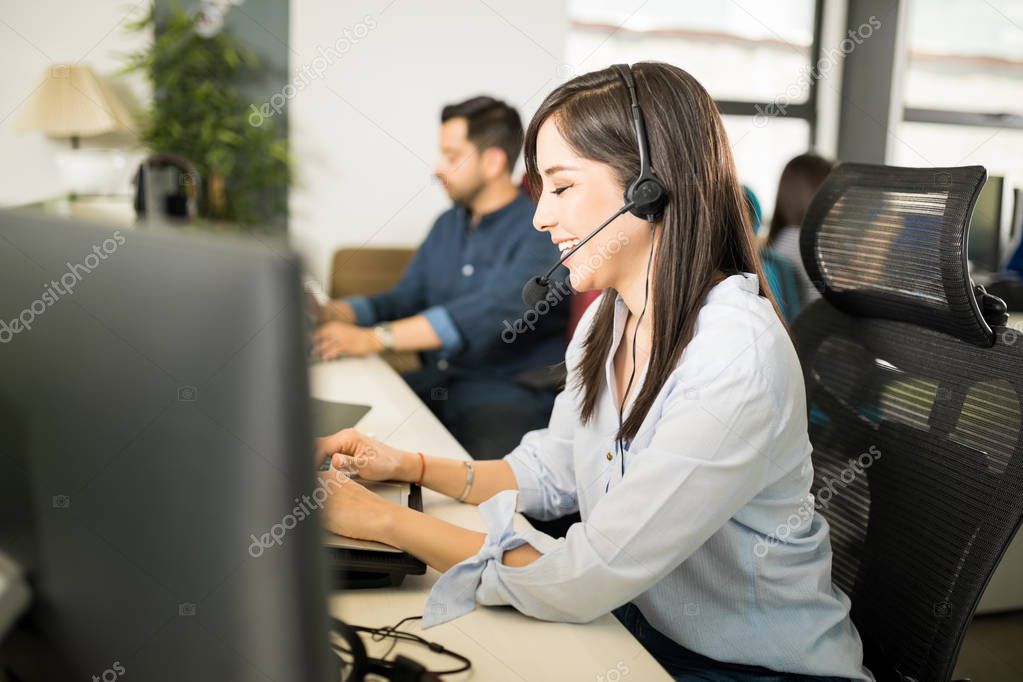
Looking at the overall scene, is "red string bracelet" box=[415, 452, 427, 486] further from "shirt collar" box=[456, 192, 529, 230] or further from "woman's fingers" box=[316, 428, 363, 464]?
"shirt collar" box=[456, 192, 529, 230]

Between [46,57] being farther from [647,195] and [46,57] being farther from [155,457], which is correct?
[155,457]

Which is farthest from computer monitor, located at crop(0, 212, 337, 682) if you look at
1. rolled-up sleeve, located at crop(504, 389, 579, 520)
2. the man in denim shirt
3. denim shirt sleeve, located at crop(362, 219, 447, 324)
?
denim shirt sleeve, located at crop(362, 219, 447, 324)

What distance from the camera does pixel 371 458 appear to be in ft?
3.85

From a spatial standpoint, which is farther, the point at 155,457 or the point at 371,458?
the point at 371,458

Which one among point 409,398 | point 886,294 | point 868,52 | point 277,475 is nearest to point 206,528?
point 277,475

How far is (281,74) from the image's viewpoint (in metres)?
3.87

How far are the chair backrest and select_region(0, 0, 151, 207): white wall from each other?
0.90 metres

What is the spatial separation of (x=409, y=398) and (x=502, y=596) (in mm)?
884

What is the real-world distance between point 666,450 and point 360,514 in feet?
1.09

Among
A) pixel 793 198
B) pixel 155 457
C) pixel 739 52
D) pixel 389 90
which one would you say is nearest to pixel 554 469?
pixel 155 457

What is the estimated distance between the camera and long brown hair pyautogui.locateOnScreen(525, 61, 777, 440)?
3.38 feet

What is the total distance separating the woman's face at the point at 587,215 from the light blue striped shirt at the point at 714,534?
0.40 ft

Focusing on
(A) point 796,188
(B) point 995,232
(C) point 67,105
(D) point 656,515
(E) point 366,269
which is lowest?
(E) point 366,269

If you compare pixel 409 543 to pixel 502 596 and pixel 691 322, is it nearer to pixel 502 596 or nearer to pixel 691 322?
pixel 502 596
